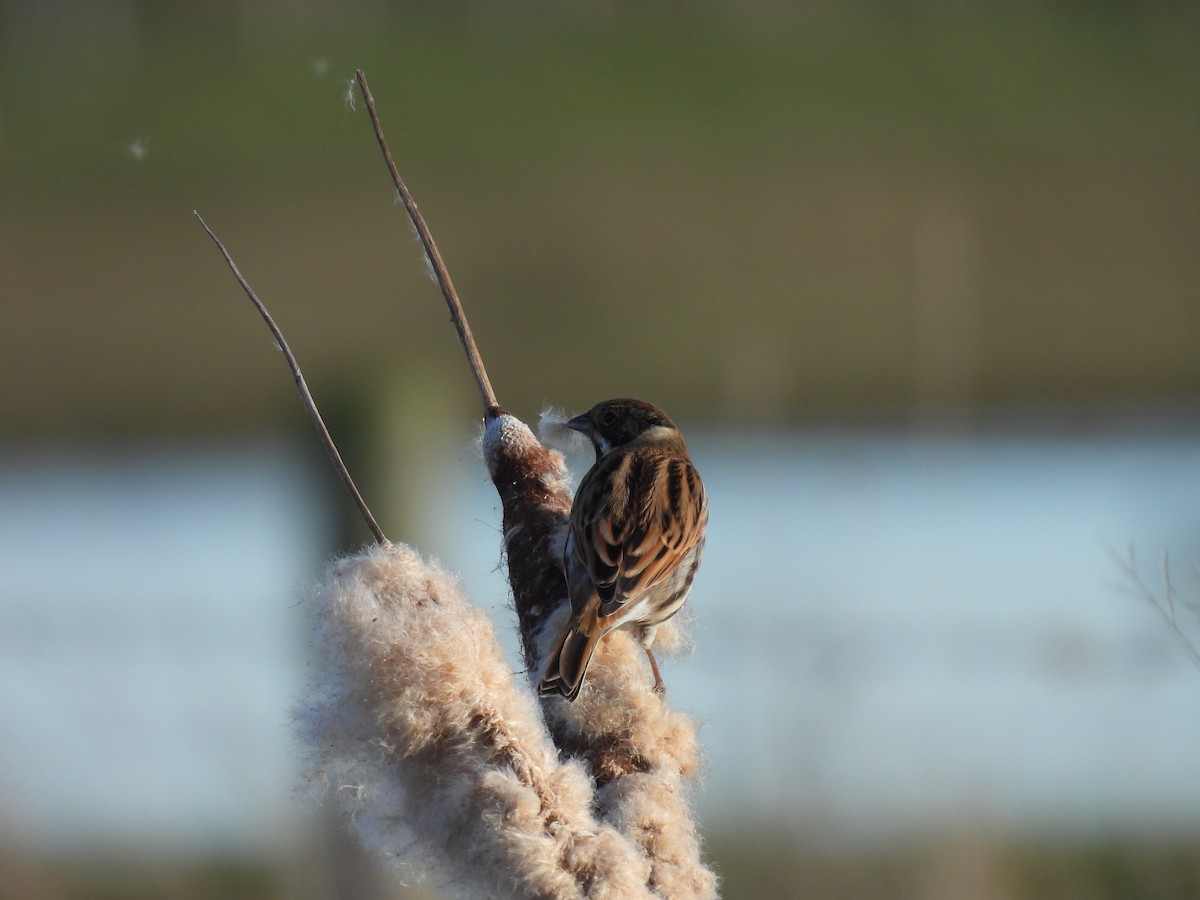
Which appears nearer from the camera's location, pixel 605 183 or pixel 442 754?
pixel 442 754

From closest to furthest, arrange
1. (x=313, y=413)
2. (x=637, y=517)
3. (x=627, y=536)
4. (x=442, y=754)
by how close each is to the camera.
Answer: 1. (x=442, y=754)
2. (x=313, y=413)
3. (x=627, y=536)
4. (x=637, y=517)

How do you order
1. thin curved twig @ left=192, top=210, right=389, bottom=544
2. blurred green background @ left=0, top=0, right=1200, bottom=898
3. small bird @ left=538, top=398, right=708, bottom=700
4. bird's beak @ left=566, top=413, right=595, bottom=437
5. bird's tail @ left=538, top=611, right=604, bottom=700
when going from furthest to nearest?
blurred green background @ left=0, top=0, right=1200, bottom=898 → bird's beak @ left=566, top=413, right=595, bottom=437 → small bird @ left=538, top=398, right=708, bottom=700 → bird's tail @ left=538, top=611, right=604, bottom=700 → thin curved twig @ left=192, top=210, right=389, bottom=544

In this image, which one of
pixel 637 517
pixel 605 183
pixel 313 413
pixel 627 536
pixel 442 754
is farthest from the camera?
pixel 605 183

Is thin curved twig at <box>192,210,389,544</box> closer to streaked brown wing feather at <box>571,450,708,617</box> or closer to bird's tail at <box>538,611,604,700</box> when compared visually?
bird's tail at <box>538,611,604,700</box>

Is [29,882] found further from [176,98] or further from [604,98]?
[604,98]

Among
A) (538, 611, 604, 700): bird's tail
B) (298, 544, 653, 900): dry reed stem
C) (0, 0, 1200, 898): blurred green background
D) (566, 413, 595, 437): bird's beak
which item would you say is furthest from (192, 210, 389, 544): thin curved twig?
(0, 0, 1200, 898): blurred green background

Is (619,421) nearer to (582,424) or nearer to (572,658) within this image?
(582,424)

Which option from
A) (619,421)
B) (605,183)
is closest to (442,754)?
(619,421)

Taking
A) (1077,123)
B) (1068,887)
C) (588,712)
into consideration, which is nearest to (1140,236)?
(1077,123)
